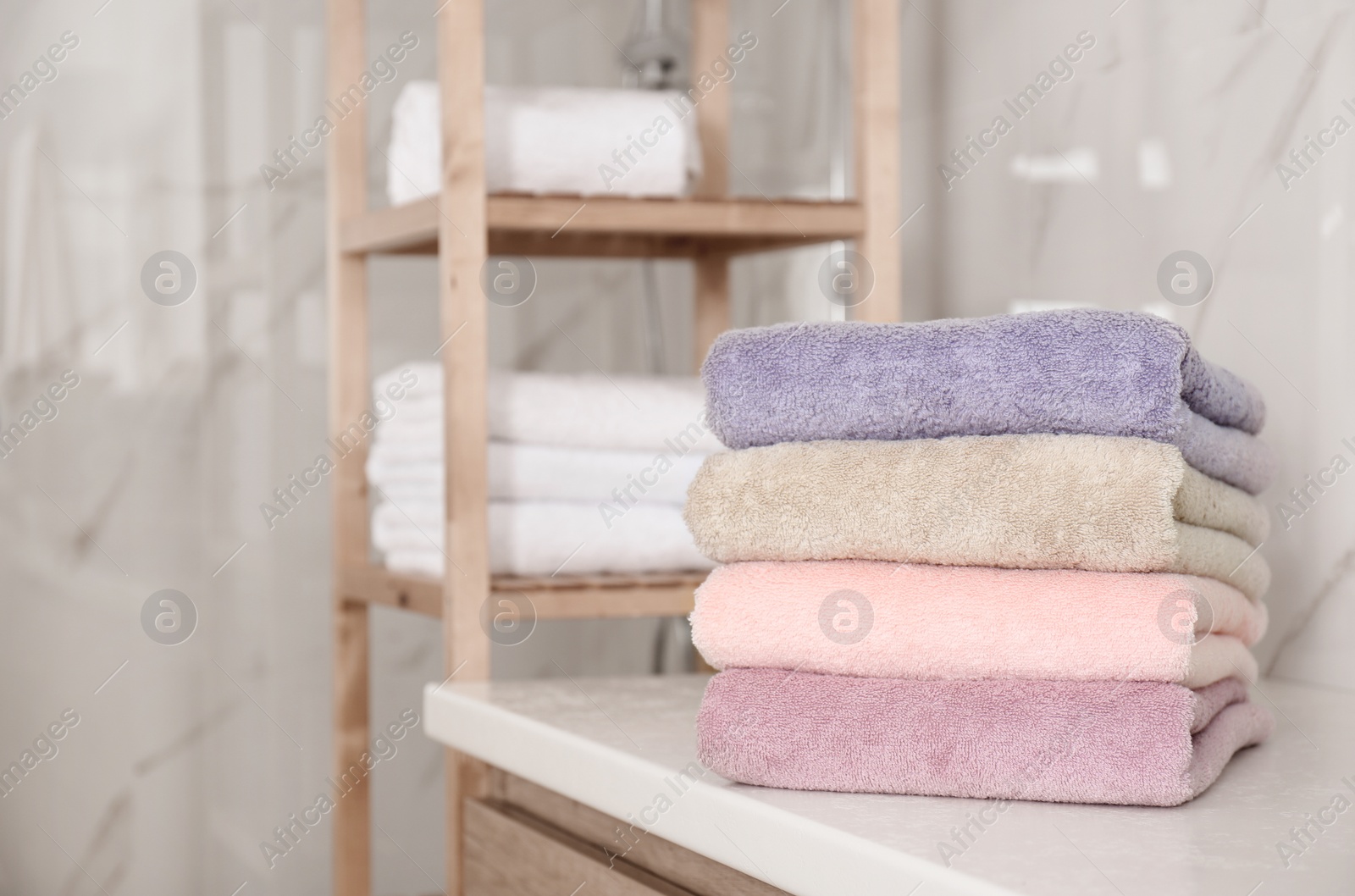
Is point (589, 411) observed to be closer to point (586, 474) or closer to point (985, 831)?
point (586, 474)

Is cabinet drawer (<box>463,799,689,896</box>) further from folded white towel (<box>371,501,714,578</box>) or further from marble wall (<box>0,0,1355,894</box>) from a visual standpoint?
marble wall (<box>0,0,1355,894</box>)

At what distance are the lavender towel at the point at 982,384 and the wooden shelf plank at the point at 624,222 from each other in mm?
357

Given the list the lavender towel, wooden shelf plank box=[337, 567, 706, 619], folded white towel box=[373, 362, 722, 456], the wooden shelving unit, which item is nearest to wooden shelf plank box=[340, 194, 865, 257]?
the wooden shelving unit

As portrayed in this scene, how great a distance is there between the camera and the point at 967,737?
57 centimetres

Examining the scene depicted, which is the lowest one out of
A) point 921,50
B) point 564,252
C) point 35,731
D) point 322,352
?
point 35,731

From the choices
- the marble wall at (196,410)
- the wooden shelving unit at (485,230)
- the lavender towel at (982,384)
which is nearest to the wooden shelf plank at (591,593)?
the wooden shelving unit at (485,230)

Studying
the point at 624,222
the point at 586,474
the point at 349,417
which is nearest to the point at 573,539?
the point at 586,474

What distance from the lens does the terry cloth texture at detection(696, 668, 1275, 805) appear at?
0.55 metres

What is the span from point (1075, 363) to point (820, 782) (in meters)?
0.21

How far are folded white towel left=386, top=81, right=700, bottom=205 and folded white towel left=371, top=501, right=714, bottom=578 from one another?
0.24 m

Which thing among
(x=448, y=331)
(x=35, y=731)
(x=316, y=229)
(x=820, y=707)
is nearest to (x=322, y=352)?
(x=316, y=229)

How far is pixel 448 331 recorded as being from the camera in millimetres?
967

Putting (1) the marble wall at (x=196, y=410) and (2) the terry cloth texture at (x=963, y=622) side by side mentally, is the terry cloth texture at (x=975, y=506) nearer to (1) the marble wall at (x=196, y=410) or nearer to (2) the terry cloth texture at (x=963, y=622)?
Result: (2) the terry cloth texture at (x=963, y=622)

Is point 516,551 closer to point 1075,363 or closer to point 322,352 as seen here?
point 1075,363
